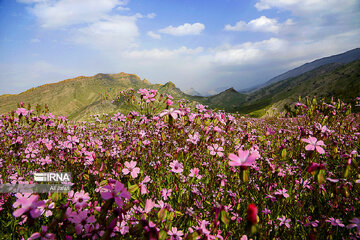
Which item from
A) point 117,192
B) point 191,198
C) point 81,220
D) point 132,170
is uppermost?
point 117,192

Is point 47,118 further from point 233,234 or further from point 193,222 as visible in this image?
point 233,234

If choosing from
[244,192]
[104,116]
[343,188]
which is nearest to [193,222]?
[244,192]

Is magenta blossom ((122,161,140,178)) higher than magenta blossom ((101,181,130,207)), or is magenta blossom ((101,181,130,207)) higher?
magenta blossom ((101,181,130,207))

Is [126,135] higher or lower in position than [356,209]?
higher

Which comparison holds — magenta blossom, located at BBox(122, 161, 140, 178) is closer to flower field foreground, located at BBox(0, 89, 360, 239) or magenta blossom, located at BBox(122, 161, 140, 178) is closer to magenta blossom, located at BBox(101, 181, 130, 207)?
flower field foreground, located at BBox(0, 89, 360, 239)


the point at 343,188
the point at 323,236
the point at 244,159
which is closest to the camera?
the point at 244,159

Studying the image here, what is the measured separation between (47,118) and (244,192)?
6550 millimetres

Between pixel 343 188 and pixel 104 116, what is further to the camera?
pixel 104 116

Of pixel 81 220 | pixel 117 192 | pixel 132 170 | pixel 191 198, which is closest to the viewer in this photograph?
pixel 117 192

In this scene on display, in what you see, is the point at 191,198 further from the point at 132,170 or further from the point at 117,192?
the point at 117,192

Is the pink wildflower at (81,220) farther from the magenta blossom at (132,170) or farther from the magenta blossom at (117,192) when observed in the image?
the magenta blossom at (132,170)

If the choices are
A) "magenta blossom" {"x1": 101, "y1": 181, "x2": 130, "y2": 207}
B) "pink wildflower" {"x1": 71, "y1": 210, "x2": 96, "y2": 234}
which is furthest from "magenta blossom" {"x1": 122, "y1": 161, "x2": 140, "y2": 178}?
"magenta blossom" {"x1": 101, "y1": 181, "x2": 130, "y2": 207}

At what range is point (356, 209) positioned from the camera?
2.99 m

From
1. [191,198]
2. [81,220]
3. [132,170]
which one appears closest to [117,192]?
[81,220]
